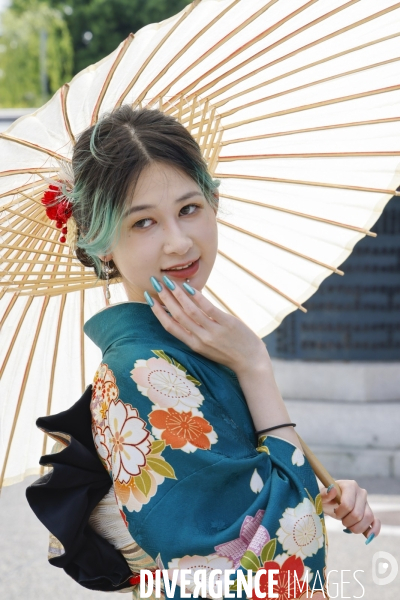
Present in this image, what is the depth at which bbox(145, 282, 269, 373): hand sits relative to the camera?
147 centimetres

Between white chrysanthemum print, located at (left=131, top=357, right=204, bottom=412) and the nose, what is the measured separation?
0.75 ft

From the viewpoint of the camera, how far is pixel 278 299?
2.17 m

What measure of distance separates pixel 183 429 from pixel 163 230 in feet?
1.33

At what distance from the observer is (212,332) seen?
147cm

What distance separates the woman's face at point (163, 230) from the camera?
59.9 inches

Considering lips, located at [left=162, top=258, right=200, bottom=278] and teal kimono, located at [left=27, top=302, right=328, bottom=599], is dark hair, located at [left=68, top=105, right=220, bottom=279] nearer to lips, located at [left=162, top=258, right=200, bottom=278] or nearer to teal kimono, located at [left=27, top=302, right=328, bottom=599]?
lips, located at [left=162, top=258, right=200, bottom=278]

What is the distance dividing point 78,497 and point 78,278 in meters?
0.60

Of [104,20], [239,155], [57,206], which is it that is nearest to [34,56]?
[104,20]

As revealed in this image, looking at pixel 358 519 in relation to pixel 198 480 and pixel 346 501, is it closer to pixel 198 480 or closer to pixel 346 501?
pixel 346 501

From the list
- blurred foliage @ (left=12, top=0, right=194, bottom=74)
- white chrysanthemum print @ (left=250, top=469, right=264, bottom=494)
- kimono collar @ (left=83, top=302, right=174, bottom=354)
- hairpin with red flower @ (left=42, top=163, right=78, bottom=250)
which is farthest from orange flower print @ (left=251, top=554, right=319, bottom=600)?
blurred foliage @ (left=12, top=0, right=194, bottom=74)

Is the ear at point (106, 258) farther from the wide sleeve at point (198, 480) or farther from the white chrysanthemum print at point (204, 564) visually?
the white chrysanthemum print at point (204, 564)

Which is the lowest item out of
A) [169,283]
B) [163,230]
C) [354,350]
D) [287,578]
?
[287,578]

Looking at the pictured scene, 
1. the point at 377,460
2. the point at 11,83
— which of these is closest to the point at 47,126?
the point at 377,460

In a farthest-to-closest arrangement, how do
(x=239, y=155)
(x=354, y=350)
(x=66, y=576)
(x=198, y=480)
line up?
(x=354, y=350), (x=66, y=576), (x=239, y=155), (x=198, y=480)
